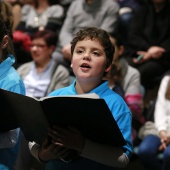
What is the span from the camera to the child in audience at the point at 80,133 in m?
1.49

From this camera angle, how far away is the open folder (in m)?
1.40

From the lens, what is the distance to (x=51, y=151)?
1537mm

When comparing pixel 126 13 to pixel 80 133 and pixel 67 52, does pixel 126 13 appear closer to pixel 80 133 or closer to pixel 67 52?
pixel 67 52

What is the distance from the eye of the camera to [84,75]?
1.63 meters

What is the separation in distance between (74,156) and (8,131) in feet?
0.88

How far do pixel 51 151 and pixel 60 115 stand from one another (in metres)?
0.17

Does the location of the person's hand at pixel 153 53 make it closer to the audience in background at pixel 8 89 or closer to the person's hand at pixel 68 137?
the audience in background at pixel 8 89

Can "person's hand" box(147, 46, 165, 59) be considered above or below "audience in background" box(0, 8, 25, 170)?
below

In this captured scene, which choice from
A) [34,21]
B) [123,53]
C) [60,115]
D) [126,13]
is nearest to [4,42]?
[60,115]

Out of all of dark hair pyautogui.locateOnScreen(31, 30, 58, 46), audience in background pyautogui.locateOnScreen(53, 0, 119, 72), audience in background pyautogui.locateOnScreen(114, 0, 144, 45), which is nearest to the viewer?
dark hair pyautogui.locateOnScreen(31, 30, 58, 46)

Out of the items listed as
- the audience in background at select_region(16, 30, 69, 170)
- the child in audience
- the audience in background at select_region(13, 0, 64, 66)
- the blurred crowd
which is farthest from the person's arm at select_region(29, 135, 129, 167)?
the audience in background at select_region(13, 0, 64, 66)

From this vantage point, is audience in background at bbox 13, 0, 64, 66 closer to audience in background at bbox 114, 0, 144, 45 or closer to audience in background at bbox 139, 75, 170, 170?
audience in background at bbox 114, 0, 144, 45

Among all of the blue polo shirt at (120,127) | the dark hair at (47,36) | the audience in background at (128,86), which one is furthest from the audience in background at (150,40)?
the blue polo shirt at (120,127)

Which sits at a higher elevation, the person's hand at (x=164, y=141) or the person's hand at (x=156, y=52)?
the person's hand at (x=156, y=52)
